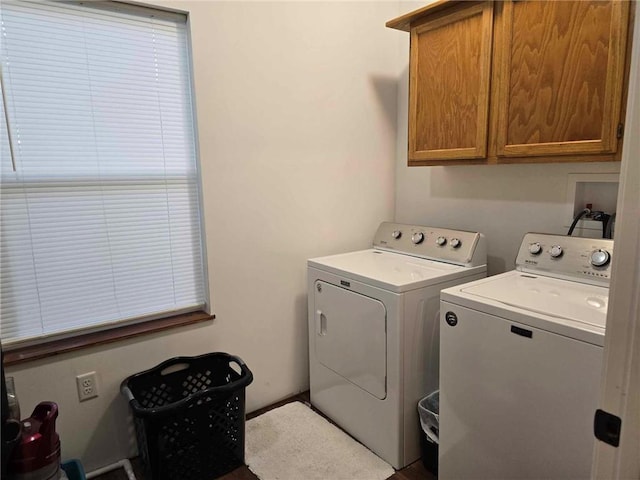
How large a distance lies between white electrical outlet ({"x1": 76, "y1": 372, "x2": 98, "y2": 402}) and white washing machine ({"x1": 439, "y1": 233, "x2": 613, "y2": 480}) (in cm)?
150

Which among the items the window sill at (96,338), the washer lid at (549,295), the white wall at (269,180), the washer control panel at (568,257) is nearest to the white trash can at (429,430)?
the washer lid at (549,295)

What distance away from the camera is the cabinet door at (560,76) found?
1.45 metres

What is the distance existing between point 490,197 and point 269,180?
1.19m

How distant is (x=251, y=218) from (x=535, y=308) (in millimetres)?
1393

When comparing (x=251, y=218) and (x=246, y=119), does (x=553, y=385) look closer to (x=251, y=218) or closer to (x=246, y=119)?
(x=251, y=218)

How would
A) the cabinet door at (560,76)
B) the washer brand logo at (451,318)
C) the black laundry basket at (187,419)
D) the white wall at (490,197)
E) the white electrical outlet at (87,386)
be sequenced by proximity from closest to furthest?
the cabinet door at (560,76)
the washer brand logo at (451,318)
the black laundry basket at (187,419)
the white electrical outlet at (87,386)
the white wall at (490,197)

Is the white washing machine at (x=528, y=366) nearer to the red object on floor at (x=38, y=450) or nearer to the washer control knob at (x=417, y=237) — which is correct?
the washer control knob at (x=417, y=237)

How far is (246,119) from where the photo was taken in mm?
2096

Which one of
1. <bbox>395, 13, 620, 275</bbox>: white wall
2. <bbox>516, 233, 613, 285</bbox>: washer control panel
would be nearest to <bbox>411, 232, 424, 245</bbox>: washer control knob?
<bbox>395, 13, 620, 275</bbox>: white wall

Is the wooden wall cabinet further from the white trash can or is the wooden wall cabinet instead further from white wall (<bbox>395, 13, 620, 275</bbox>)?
the white trash can

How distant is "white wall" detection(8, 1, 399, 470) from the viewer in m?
1.88

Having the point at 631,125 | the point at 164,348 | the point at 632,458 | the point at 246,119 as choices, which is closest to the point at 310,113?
the point at 246,119

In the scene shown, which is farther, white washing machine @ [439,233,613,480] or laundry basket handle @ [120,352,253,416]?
laundry basket handle @ [120,352,253,416]

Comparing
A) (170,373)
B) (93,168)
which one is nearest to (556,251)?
(170,373)
